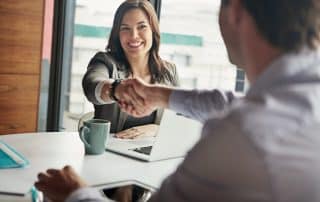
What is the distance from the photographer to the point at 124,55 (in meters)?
2.46

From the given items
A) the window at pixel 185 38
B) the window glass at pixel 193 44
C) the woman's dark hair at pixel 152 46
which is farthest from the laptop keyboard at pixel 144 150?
the window glass at pixel 193 44

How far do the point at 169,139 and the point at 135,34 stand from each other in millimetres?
977

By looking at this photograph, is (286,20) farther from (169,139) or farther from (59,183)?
(169,139)

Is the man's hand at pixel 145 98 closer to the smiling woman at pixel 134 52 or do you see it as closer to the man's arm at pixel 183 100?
the man's arm at pixel 183 100

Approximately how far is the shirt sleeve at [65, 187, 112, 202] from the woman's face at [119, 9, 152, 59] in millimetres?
1573

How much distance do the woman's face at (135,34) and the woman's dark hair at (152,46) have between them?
22mm

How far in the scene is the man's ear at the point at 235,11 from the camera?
783mm

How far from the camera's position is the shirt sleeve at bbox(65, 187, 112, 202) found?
2.87 ft

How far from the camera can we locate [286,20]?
733 millimetres

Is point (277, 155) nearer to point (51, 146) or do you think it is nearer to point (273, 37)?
point (273, 37)

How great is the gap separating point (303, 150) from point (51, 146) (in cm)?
109

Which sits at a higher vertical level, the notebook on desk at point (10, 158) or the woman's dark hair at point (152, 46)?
the woman's dark hair at point (152, 46)

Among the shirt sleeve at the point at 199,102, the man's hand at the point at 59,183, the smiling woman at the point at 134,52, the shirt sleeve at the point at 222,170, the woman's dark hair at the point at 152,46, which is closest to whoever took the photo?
the shirt sleeve at the point at 222,170

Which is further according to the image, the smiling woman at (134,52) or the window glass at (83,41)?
the window glass at (83,41)
